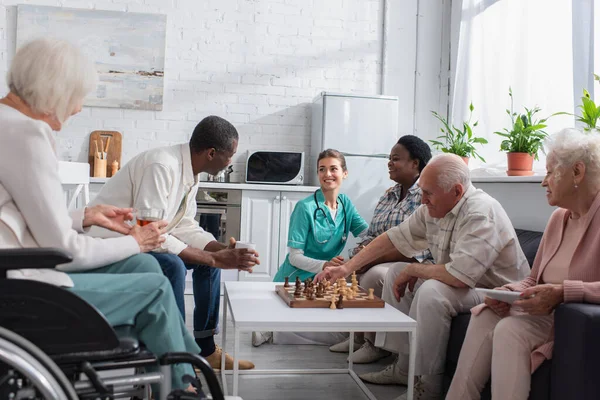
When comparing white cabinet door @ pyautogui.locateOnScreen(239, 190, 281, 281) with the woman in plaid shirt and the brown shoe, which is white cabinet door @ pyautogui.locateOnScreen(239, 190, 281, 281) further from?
the brown shoe

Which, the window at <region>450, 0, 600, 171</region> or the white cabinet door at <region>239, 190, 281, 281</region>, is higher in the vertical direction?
the window at <region>450, 0, 600, 171</region>

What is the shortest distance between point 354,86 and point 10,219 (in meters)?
4.59

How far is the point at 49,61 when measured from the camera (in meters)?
1.60

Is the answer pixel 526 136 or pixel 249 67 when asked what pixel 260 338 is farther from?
pixel 249 67

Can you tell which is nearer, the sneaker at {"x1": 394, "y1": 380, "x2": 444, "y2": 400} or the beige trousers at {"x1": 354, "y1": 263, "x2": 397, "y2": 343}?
the sneaker at {"x1": 394, "y1": 380, "x2": 444, "y2": 400}

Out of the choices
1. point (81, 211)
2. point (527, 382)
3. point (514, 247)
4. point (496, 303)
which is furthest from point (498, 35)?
point (81, 211)

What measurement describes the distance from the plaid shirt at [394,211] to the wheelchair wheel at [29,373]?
2295mm

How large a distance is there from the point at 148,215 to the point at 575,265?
4.63 ft

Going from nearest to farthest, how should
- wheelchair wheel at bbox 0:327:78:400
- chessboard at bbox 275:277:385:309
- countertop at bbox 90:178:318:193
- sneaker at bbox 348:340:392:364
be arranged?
wheelchair wheel at bbox 0:327:78:400 → chessboard at bbox 275:277:385:309 → sneaker at bbox 348:340:392:364 → countertop at bbox 90:178:318:193

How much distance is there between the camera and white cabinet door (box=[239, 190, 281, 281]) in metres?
5.07

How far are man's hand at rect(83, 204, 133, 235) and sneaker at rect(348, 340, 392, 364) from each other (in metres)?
1.59

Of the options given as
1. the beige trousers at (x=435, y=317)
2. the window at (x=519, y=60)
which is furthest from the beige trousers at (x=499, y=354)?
the window at (x=519, y=60)

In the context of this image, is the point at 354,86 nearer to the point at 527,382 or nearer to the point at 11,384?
the point at 527,382

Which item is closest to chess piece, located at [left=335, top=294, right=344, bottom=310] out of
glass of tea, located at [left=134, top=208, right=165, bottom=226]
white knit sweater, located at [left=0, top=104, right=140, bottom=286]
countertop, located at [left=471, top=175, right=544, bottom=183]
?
glass of tea, located at [left=134, top=208, right=165, bottom=226]
